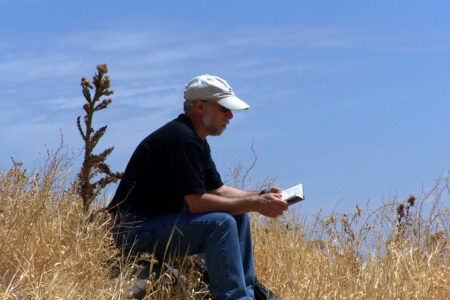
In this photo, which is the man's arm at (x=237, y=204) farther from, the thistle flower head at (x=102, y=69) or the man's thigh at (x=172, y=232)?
the thistle flower head at (x=102, y=69)

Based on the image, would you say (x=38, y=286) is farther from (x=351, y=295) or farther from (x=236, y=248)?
(x=351, y=295)

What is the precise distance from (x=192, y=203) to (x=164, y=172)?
40cm

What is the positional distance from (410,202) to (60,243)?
3708 mm

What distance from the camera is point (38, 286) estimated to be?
425 centimetres

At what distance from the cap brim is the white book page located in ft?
2.44

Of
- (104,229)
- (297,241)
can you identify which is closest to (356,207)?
(297,241)

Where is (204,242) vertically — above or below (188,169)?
below

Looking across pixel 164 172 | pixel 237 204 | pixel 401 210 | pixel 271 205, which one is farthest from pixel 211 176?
pixel 401 210

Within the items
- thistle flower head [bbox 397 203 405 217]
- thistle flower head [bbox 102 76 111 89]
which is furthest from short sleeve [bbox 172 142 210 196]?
thistle flower head [bbox 397 203 405 217]

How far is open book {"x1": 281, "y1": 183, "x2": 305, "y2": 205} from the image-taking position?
4.62 metres

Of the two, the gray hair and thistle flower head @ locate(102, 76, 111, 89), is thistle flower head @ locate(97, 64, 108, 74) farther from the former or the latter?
the gray hair

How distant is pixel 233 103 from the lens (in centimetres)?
495

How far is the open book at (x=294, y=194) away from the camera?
462 centimetres

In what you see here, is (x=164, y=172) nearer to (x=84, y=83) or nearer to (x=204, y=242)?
(x=204, y=242)
